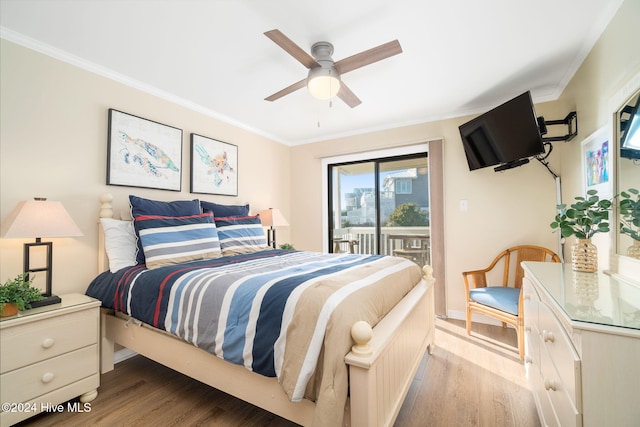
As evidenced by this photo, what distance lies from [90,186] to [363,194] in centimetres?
322

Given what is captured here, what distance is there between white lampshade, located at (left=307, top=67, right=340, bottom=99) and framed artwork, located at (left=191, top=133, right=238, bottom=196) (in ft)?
5.53

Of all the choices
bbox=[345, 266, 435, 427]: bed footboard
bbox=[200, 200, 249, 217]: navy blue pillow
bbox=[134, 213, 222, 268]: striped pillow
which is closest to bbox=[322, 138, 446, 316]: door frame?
bbox=[345, 266, 435, 427]: bed footboard

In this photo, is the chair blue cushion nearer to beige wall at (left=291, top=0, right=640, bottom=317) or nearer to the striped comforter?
beige wall at (left=291, top=0, right=640, bottom=317)

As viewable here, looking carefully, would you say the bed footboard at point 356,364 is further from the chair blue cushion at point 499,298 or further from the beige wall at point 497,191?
the beige wall at point 497,191

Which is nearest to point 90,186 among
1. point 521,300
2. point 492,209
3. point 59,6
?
point 59,6

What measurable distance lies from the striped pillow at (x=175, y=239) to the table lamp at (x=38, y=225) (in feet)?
1.43

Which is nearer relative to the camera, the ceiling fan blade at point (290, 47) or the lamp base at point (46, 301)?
the ceiling fan blade at point (290, 47)

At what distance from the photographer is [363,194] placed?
4246mm

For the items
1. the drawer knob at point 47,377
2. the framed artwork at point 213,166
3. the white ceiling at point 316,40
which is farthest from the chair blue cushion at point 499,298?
the drawer knob at point 47,377

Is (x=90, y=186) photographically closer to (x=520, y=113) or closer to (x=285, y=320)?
(x=285, y=320)

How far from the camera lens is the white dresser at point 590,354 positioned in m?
0.88

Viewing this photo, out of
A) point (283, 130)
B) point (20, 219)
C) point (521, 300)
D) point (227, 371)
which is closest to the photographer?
point (227, 371)

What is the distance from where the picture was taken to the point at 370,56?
1.81m

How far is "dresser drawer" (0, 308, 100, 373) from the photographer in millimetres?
1499
